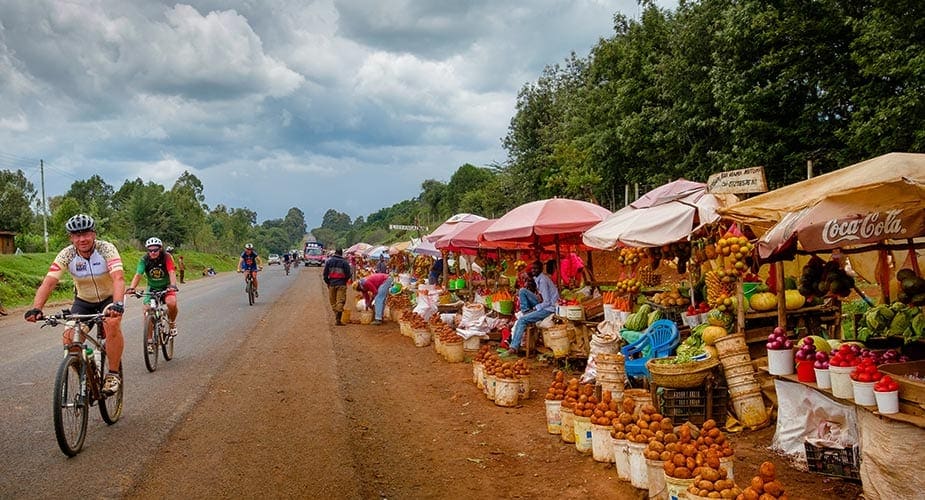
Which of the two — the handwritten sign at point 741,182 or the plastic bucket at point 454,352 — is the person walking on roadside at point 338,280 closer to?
the plastic bucket at point 454,352

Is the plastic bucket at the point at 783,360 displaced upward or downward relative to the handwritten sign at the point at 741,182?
downward

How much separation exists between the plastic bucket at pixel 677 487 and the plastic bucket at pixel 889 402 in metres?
1.49

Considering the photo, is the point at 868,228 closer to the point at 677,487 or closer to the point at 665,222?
the point at 677,487

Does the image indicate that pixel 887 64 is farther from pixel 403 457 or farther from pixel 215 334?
pixel 215 334

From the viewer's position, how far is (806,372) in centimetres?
579

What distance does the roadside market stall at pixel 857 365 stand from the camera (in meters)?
4.54

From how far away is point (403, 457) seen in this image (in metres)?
6.29

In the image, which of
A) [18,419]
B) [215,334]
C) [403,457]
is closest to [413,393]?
[403,457]

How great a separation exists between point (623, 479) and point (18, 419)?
6.52 meters

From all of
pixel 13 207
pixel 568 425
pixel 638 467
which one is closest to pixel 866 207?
pixel 638 467

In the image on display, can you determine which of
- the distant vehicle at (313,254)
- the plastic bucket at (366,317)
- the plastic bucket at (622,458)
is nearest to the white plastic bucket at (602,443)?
the plastic bucket at (622,458)

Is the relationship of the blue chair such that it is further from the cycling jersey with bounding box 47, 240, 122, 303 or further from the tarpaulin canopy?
the cycling jersey with bounding box 47, 240, 122, 303

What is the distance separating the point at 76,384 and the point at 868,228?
696 centimetres

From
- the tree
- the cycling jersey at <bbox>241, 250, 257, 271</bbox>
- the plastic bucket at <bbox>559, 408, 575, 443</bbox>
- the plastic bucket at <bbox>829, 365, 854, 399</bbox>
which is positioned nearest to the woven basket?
the plastic bucket at <bbox>559, 408, 575, 443</bbox>
